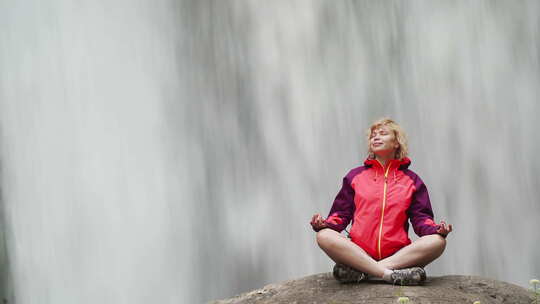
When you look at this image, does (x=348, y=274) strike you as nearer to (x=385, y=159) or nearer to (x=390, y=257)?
(x=390, y=257)

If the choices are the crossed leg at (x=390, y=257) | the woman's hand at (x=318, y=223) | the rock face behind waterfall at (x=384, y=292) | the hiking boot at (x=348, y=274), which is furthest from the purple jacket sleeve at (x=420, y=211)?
the woman's hand at (x=318, y=223)

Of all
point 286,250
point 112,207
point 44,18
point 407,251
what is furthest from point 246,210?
point 407,251

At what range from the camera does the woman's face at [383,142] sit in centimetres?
502

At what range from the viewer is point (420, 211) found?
16.0ft

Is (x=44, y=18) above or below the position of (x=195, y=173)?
above

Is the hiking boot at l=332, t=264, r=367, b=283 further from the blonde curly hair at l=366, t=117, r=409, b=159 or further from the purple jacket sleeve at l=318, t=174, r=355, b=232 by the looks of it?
the blonde curly hair at l=366, t=117, r=409, b=159

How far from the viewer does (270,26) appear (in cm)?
1376

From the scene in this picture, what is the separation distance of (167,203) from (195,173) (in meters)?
0.84

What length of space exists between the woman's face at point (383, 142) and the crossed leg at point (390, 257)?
76 centimetres

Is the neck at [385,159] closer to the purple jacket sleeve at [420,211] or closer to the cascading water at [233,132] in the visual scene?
the purple jacket sleeve at [420,211]

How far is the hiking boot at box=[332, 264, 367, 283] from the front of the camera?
4789 mm

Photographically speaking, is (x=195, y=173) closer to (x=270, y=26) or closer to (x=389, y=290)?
(x=270, y=26)

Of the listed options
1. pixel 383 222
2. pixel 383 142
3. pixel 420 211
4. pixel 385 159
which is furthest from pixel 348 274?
pixel 383 142

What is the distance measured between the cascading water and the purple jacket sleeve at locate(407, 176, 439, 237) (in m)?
6.69
